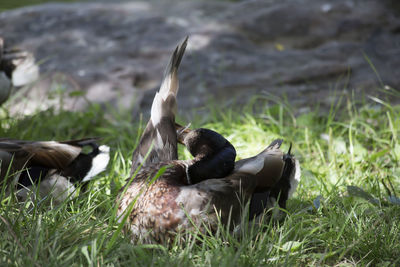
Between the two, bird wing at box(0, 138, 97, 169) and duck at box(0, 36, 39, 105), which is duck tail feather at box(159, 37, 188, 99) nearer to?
bird wing at box(0, 138, 97, 169)

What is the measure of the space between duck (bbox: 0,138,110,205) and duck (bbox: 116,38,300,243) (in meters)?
0.58

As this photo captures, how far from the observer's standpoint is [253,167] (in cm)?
229

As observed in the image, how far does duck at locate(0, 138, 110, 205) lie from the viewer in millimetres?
2637

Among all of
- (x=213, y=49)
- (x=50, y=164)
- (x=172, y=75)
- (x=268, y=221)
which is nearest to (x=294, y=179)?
(x=268, y=221)

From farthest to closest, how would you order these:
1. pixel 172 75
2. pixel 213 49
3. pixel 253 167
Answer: pixel 213 49 < pixel 172 75 < pixel 253 167

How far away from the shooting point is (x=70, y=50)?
5.72 m

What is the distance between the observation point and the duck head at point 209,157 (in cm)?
229

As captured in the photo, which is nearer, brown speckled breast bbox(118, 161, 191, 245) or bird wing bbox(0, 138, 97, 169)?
brown speckled breast bbox(118, 161, 191, 245)

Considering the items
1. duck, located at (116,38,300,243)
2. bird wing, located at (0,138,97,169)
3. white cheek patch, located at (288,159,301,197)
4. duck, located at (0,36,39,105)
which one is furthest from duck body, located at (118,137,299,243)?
duck, located at (0,36,39,105)

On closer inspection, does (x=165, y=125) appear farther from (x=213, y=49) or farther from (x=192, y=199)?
(x=213, y=49)

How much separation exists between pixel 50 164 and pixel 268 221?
1356 mm

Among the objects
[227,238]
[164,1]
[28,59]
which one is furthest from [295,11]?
[227,238]

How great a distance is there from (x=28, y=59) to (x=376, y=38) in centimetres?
379

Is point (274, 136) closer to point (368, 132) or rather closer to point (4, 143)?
point (368, 132)
